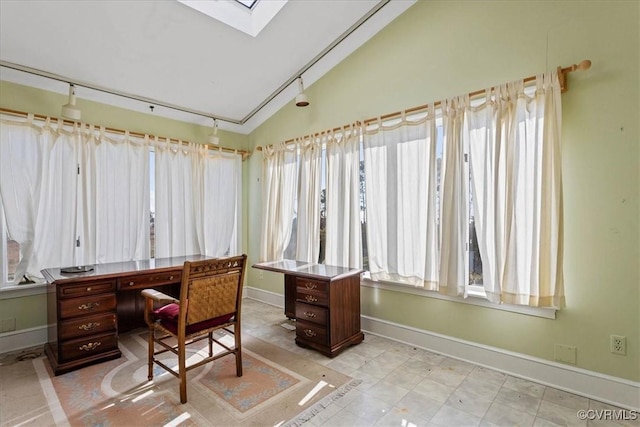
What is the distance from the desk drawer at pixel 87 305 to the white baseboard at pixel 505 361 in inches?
38.2

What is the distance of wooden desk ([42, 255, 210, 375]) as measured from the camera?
8.27ft

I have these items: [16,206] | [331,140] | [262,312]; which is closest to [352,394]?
[262,312]

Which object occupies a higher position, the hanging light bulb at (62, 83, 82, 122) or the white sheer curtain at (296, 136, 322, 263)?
the hanging light bulb at (62, 83, 82, 122)

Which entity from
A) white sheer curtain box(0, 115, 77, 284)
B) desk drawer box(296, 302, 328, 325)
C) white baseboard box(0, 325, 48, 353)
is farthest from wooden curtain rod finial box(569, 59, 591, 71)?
white baseboard box(0, 325, 48, 353)

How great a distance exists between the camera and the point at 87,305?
263 cm

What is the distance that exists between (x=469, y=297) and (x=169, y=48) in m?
3.55

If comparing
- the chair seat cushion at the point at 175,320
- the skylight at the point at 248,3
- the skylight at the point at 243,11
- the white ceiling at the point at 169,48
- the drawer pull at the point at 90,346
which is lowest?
the drawer pull at the point at 90,346

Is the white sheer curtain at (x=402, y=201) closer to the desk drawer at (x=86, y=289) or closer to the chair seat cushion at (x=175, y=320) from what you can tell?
the chair seat cushion at (x=175, y=320)

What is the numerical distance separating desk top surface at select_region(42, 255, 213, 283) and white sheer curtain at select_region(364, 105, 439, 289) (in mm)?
2123

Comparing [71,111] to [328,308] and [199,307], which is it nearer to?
[199,307]

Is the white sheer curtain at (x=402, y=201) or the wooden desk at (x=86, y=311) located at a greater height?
the white sheer curtain at (x=402, y=201)

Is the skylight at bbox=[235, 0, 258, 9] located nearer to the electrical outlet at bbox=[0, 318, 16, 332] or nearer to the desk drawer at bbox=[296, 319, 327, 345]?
the desk drawer at bbox=[296, 319, 327, 345]

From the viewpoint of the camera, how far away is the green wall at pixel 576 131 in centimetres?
202

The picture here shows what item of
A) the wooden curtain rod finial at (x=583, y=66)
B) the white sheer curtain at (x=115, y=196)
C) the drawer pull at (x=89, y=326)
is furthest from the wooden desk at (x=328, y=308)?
the wooden curtain rod finial at (x=583, y=66)
